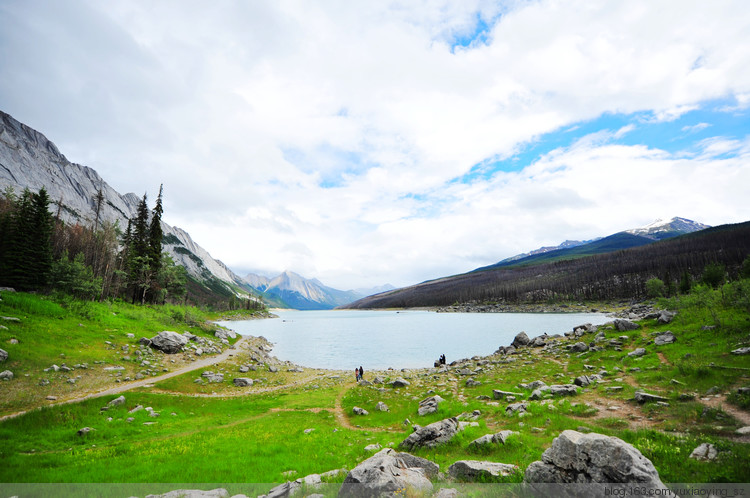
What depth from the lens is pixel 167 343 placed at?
1571 inches

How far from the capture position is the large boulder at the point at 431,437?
13672 millimetres

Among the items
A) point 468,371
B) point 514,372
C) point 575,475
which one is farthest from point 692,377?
point 468,371

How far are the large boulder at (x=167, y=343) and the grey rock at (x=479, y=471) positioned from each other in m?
43.0

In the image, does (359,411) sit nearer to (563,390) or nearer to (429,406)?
(429,406)

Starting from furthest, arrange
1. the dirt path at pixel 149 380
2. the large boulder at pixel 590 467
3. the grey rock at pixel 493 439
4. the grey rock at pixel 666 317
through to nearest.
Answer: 1. the grey rock at pixel 666 317
2. the dirt path at pixel 149 380
3. the grey rock at pixel 493 439
4. the large boulder at pixel 590 467

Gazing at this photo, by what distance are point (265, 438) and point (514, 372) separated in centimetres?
2430

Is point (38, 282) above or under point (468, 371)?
above

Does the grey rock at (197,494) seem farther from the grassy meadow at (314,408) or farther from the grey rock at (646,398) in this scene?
the grey rock at (646,398)

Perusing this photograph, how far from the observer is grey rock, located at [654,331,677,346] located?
2617 centimetres

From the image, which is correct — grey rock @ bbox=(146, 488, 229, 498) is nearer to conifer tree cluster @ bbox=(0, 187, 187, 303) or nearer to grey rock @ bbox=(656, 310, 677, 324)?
grey rock @ bbox=(656, 310, 677, 324)

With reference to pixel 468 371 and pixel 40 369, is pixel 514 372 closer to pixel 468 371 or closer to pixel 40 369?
pixel 468 371

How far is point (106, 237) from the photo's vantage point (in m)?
60.8

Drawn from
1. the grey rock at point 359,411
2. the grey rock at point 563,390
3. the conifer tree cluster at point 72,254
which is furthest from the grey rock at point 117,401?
the conifer tree cluster at point 72,254

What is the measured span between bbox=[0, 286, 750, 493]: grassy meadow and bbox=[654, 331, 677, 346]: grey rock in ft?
1.72
